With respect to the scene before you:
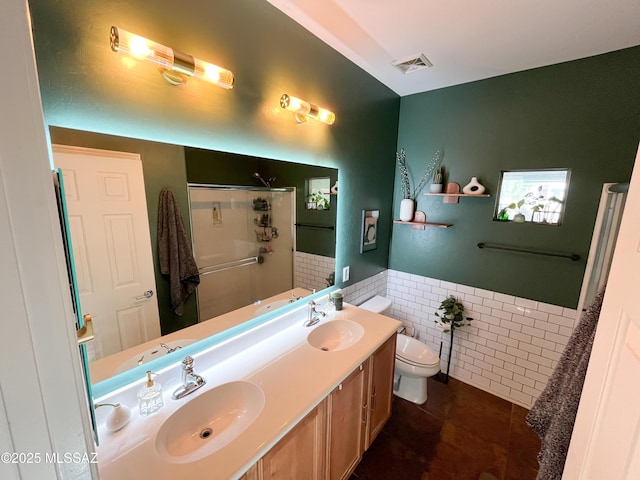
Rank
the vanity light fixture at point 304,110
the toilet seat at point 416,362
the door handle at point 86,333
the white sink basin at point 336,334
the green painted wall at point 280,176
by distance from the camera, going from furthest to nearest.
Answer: the toilet seat at point 416,362
the white sink basin at point 336,334
the vanity light fixture at point 304,110
the green painted wall at point 280,176
the door handle at point 86,333

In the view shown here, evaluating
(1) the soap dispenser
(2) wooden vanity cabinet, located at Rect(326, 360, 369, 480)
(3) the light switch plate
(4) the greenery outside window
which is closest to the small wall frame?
(3) the light switch plate

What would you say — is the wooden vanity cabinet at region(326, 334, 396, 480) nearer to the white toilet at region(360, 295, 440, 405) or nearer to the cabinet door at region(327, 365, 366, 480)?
the cabinet door at region(327, 365, 366, 480)

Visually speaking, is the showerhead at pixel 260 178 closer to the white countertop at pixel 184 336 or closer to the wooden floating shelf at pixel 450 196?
the white countertop at pixel 184 336

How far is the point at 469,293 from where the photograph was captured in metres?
2.28

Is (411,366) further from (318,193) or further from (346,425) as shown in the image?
(318,193)

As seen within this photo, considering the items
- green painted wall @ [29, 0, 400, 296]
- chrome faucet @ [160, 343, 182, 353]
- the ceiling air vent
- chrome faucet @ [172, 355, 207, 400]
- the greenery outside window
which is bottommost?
chrome faucet @ [172, 355, 207, 400]

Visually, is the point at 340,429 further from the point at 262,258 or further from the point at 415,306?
the point at 415,306

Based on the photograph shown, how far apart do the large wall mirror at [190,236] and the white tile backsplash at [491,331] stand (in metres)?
0.81

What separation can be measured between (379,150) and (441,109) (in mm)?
629

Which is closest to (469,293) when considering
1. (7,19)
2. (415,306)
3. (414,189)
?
(415,306)

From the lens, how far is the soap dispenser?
983 millimetres

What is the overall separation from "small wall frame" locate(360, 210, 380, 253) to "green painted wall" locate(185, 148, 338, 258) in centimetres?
37

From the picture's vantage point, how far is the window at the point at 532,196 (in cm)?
186

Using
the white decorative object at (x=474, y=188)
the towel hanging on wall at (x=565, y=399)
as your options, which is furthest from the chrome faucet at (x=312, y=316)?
the white decorative object at (x=474, y=188)
